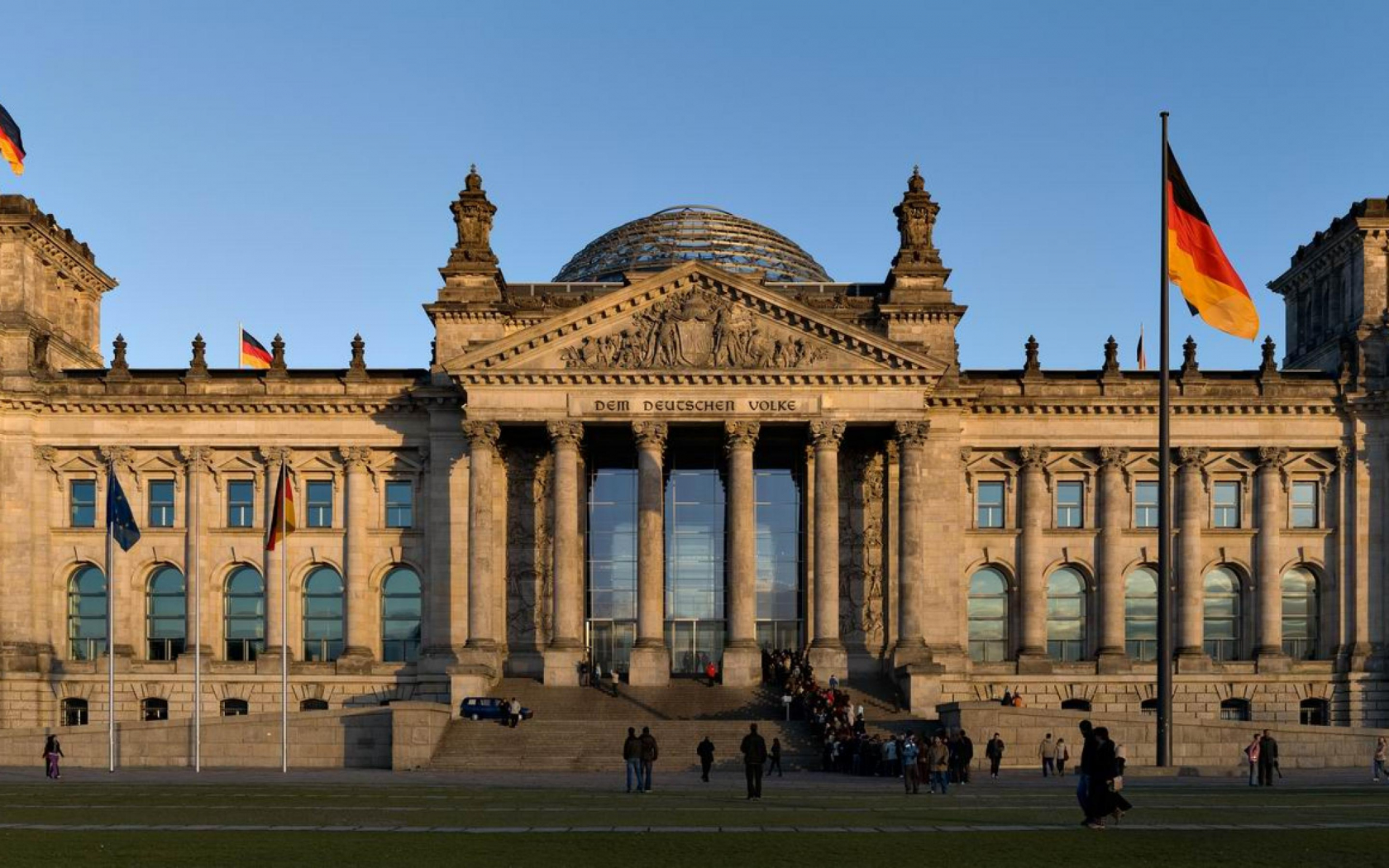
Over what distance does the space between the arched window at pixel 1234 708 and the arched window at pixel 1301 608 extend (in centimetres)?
416

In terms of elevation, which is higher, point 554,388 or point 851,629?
point 554,388

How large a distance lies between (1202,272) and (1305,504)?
3602 cm

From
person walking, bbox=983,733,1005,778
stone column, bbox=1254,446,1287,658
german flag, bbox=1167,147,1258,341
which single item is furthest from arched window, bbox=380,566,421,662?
german flag, bbox=1167,147,1258,341

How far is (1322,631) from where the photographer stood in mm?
78562

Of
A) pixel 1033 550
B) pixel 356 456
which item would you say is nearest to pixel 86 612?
pixel 356 456

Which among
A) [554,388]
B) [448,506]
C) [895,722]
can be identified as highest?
[554,388]

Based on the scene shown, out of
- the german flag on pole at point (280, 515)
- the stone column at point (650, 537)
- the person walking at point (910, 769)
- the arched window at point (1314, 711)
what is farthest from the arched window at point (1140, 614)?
the german flag on pole at point (280, 515)

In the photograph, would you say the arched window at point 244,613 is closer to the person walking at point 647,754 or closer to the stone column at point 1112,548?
the person walking at point 647,754

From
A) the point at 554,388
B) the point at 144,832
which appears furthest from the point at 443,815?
the point at 554,388

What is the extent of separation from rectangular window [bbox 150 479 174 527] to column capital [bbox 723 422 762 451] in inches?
1023

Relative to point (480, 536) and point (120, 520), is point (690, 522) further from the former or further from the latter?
point (120, 520)

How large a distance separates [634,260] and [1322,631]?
37.4 metres

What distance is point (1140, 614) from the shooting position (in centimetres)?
7894

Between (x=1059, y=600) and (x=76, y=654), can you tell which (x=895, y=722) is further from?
(x=76, y=654)
